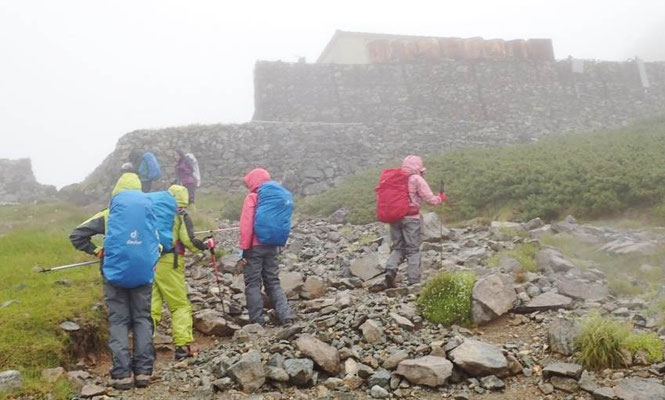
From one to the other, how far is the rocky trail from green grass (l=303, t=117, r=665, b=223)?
2985 mm

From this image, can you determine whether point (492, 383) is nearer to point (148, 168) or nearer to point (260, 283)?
point (260, 283)

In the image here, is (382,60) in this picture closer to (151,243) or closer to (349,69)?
(349,69)

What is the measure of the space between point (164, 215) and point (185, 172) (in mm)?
9543

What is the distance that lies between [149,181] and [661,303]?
1218 centimetres

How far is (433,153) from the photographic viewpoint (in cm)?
2456

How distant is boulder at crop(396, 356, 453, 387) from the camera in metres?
5.54

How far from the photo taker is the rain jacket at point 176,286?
6973mm

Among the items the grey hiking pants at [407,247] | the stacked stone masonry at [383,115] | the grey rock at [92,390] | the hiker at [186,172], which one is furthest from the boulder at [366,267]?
the stacked stone masonry at [383,115]

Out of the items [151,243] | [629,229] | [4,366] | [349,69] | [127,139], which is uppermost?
[349,69]

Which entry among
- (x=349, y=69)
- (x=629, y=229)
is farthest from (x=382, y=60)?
(x=629, y=229)

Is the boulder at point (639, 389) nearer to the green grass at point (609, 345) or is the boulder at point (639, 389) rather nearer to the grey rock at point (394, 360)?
the green grass at point (609, 345)

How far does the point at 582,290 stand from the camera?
24.3 ft

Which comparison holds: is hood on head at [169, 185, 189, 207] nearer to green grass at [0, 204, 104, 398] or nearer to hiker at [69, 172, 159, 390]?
hiker at [69, 172, 159, 390]

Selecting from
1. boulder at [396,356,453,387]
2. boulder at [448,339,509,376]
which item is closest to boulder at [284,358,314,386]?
boulder at [396,356,453,387]
